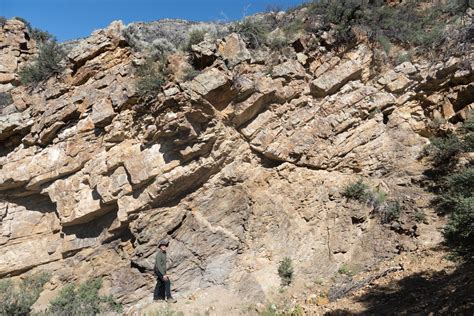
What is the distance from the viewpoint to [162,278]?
24.9 feet

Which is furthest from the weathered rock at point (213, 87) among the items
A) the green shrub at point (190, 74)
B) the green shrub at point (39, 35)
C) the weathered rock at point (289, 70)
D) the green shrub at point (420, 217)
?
the green shrub at point (39, 35)

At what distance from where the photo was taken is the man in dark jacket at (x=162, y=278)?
760 cm

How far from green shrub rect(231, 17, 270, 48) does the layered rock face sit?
1.85 ft

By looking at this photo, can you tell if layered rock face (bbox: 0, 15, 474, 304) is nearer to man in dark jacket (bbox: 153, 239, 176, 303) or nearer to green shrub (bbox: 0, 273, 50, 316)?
green shrub (bbox: 0, 273, 50, 316)

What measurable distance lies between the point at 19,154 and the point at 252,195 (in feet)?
19.7

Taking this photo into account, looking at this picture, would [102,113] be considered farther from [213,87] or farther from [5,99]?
[5,99]

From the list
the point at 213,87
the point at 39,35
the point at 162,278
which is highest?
the point at 39,35

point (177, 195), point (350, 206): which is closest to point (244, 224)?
point (177, 195)

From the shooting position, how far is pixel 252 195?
8.86 metres

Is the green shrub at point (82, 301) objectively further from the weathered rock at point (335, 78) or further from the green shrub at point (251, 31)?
the green shrub at point (251, 31)

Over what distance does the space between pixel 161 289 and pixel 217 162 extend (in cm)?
308

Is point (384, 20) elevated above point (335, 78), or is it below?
above

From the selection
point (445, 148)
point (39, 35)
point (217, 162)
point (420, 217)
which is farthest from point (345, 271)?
point (39, 35)

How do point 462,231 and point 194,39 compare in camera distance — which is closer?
point 462,231
